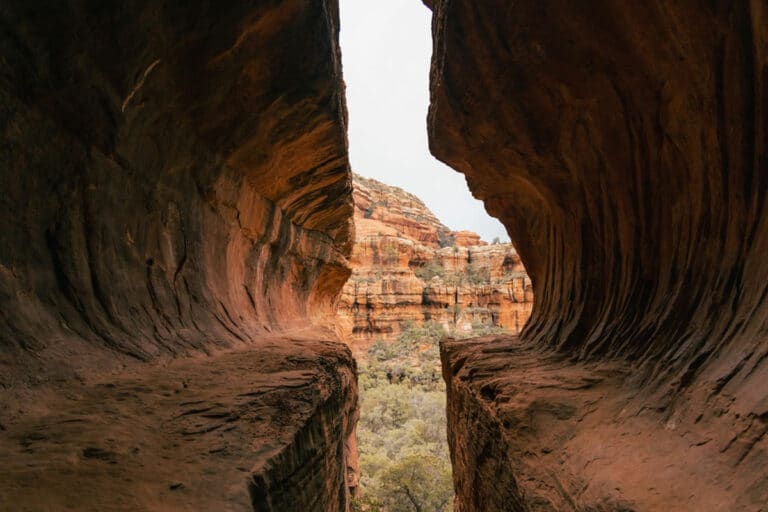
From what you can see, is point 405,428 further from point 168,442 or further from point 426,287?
point 426,287

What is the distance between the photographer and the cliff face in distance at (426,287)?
36.0 m

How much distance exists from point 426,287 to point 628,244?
33.6m

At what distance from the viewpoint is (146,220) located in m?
3.88

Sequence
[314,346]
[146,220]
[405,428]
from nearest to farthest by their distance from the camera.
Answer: [146,220], [314,346], [405,428]

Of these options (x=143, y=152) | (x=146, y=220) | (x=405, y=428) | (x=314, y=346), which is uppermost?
(x=143, y=152)

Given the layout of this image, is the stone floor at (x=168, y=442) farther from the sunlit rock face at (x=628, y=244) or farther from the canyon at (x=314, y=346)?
the sunlit rock face at (x=628, y=244)

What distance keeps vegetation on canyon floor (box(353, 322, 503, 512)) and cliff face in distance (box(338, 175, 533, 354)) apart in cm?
168

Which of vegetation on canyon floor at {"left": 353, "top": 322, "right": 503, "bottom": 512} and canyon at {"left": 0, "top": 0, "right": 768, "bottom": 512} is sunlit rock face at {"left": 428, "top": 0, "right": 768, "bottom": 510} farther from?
vegetation on canyon floor at {"left": 353, "top": 322, "right": 503, "bottom": 512}

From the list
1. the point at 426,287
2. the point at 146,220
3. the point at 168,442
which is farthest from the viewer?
the point at 426,287

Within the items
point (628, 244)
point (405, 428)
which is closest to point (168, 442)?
point (628, 244)

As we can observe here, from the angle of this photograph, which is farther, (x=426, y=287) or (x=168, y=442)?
(x=426, y=287)

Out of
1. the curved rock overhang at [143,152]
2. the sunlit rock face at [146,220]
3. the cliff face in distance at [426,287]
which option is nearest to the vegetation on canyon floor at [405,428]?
the cliff face in distance at [426,287]

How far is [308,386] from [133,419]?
1364 mm

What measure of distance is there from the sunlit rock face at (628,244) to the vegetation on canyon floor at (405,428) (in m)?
5.91
